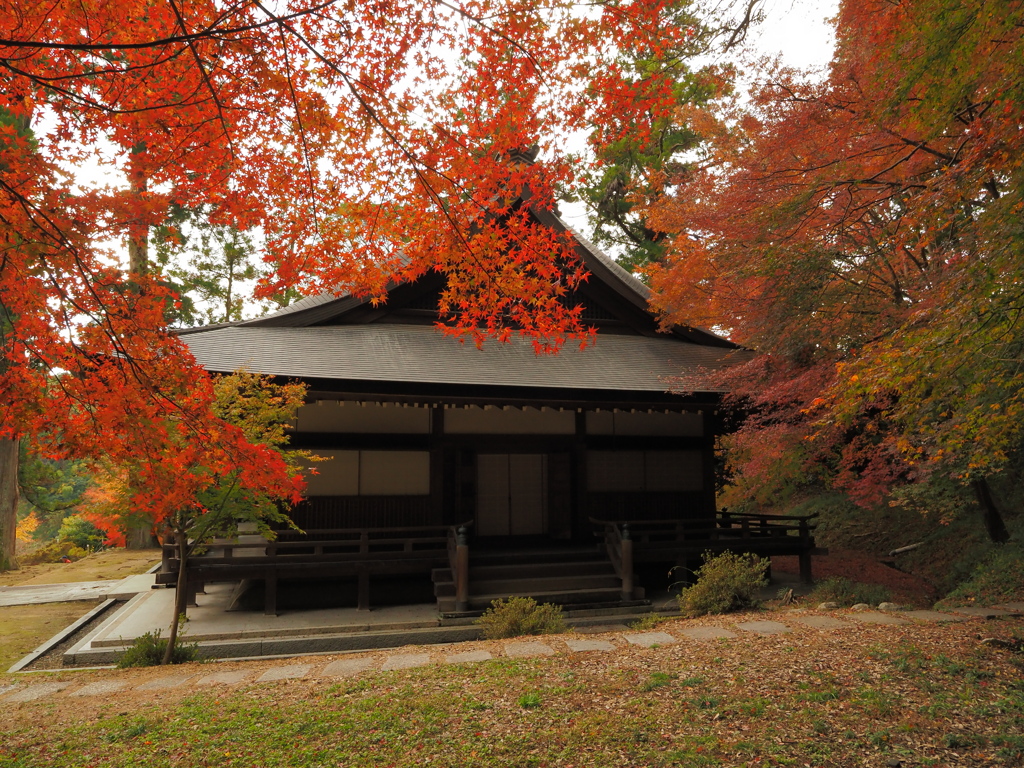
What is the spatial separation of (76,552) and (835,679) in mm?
23162

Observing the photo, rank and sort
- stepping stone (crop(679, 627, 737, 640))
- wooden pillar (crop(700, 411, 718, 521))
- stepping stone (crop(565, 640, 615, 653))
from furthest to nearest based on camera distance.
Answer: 1. wooden pillar (crop(700, 411, 718, 521))
2. stepping stone (crop(679, 627, 737, 640))
3. stepping stone (crop(565, 640, 615, 653))

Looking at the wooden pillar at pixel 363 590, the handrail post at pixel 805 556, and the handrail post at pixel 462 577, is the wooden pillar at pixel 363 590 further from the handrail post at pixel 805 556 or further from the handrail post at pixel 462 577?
the handrail post at pixel 805 556

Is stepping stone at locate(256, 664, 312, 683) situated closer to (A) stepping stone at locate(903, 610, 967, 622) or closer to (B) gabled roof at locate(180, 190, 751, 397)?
(B) gabled roof at locate(180, 190, 751, 397)

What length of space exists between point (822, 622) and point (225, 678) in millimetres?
6379

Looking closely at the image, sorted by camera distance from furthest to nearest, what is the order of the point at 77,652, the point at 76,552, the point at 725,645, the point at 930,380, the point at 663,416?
the point at 76,552
the point at 663,416
the point at 77,652
the point at 725,645
the point at 930,380

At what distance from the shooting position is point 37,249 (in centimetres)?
441

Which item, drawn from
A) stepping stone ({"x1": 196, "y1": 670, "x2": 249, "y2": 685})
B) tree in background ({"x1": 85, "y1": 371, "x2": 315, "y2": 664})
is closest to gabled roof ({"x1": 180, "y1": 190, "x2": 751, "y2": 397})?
tree in background ({"x1": 85, "y1": 371, "x2": 315, "y2": 664})

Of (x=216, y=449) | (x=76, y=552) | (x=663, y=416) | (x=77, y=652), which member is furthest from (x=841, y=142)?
(x=76, y=552)

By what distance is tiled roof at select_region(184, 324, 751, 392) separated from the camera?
31.0 feet

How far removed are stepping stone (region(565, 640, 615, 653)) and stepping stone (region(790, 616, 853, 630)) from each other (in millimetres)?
2326

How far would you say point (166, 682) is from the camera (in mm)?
5965

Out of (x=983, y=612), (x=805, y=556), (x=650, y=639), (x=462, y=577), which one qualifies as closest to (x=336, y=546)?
(x=462, y=577)

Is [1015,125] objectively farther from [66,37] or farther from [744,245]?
[66,37]

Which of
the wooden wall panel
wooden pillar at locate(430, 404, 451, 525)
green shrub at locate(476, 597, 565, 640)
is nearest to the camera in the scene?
green shrub at locate(476, 597, 565, 640)
